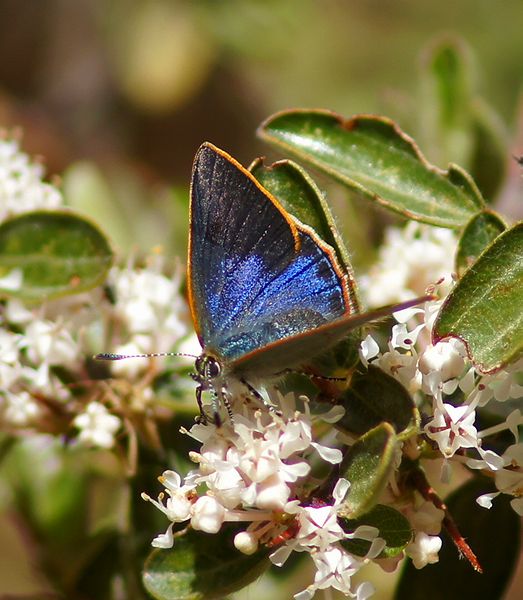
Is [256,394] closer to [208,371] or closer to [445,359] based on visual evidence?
[208,371]

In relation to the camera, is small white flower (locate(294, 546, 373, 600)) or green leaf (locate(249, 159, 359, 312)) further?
green leaf (locate(249, 159, 359, 312))

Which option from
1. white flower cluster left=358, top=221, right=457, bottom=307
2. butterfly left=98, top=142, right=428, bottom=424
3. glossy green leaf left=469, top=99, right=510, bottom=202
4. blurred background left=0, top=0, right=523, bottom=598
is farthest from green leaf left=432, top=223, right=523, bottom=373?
blurred background left=0, top=0, right=523, bottom=598

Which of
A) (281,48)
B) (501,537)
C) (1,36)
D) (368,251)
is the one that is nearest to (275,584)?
(501,537)

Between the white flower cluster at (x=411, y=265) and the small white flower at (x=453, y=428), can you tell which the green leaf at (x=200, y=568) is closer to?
the small white flower at (x=453, y=428)

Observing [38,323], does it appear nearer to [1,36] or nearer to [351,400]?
[351,400]

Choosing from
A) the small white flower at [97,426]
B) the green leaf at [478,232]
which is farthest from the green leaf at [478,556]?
the small white flower at [97,426]

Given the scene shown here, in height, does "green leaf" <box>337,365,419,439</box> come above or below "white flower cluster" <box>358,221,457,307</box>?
above

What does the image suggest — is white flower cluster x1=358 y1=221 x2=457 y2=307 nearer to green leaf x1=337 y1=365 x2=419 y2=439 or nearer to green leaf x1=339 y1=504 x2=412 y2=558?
green leaf x1=337 y1=365 x2=419 y2=439
